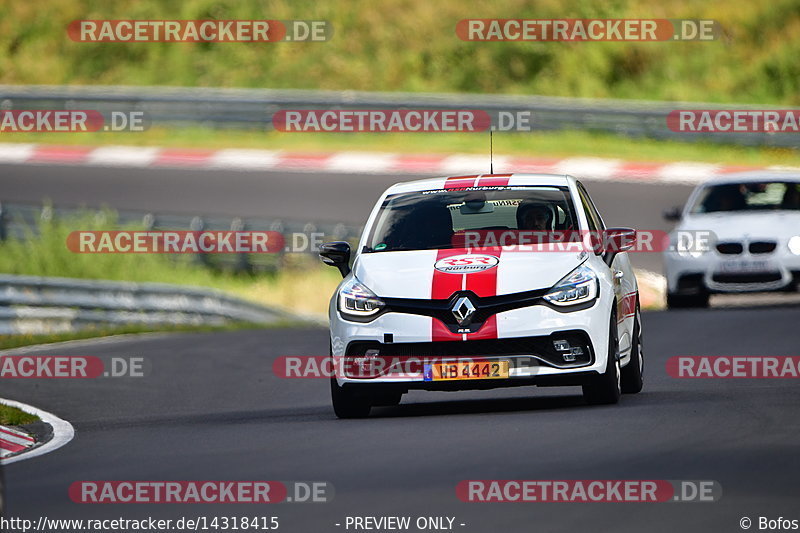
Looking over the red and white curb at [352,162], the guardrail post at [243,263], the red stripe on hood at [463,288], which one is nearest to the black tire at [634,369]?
the red stripe on hood at [463,288]

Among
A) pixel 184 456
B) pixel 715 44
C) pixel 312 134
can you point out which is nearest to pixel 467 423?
pixel 184 456

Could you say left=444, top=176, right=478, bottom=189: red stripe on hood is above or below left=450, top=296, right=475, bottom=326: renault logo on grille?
above

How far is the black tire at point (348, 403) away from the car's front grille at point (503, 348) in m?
0.44

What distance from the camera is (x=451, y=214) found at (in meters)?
11.6

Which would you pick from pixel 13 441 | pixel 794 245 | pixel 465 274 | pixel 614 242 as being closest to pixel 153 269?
pixel 794 245

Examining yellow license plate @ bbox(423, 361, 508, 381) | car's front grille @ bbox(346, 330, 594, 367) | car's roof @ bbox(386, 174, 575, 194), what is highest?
car's roof @ bbox(386, 174, 575, 194)

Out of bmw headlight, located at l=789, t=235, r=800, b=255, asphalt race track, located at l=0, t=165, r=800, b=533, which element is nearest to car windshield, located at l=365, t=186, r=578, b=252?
asphalt race track, located at l=0, t=165, r=800, b=533

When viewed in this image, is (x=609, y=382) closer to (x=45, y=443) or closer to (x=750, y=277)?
(x=45, y=443)

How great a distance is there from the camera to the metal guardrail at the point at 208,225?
974 inches

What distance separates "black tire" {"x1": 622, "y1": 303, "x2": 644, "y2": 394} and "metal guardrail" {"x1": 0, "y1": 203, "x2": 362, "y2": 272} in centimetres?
1230

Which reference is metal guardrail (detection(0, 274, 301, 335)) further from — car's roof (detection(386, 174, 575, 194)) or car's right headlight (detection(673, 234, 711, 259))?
car's roof (detection(386, 174, 575, 194))

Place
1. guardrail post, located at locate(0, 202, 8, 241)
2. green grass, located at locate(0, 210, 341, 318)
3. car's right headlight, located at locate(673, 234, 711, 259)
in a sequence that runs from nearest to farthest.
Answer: car's right headlight, located at locate(673, 234, 711, 259) → green grass, located at locate(0, 210, 341, 318) → guardrail post, located at locate(0, 202, 8, 241)

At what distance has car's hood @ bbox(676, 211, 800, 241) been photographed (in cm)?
1831

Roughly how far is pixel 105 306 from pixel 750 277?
805 centimetres
